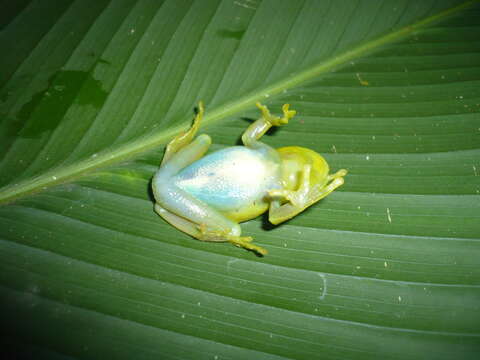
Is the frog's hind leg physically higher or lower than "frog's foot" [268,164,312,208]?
lower

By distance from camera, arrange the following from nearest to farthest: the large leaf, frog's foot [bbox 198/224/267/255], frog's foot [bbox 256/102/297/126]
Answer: the large leaf → frog's foot [bbox 198/224/267/255] → frog's foot [bbox 256/102/297/126]

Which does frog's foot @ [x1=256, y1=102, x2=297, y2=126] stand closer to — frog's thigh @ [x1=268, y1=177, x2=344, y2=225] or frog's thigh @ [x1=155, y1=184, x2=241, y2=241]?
frog's thigh @ [x1=268, y1=177, x2=344, y2=225]

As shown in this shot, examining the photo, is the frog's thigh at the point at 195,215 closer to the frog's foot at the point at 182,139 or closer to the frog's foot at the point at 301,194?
the frog's foot at the point at 182,139

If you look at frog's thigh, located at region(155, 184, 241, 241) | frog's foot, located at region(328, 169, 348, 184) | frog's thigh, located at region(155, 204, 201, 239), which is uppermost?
A: frog's foot, located at region(328, 169, 348, 184)

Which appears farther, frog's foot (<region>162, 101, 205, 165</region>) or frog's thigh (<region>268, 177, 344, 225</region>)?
frog's foot (<region>162, 101, 205, 165</region>)

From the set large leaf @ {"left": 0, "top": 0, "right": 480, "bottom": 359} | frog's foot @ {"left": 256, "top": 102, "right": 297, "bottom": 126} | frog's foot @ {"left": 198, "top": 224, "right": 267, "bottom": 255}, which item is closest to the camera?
large leaf @ {"left": 0, "top": 0, "right": 480, "bottom": 359}

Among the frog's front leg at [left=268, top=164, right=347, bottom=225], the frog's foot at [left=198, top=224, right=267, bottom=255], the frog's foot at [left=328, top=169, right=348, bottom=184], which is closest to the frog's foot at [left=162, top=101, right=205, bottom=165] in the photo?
the frog's foot at [left=198, top=224, right=267, bottom=255]
